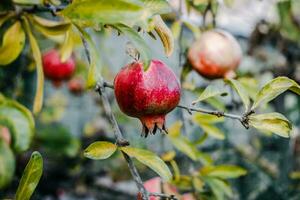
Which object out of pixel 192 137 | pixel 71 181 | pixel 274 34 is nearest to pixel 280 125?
pixel 192 137

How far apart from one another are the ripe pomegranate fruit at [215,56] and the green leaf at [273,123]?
0.97 ft

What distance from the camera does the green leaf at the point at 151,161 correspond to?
635 millimetres

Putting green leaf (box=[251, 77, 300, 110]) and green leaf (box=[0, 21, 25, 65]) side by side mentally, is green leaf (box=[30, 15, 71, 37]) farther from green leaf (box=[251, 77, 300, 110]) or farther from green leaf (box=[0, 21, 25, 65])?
green leaf (box=[251, 77, 300, 110])

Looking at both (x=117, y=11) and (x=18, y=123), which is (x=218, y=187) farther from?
(x=117, y=11)

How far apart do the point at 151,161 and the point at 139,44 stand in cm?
20

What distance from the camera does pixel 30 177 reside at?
23.9 inches

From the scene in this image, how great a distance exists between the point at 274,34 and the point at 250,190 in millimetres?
662

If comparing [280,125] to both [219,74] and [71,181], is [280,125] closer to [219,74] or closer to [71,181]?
[219,74]

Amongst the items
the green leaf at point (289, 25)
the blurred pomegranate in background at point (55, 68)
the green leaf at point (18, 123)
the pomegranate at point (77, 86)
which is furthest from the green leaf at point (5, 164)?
the pomegranate at point (77, 86)

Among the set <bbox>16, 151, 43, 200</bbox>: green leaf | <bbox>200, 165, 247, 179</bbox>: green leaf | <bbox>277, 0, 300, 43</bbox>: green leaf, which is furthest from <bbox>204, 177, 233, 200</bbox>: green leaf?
<bbox>277, 0, 300, 43</bbox>: green leaf

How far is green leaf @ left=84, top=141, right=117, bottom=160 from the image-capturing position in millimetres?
623

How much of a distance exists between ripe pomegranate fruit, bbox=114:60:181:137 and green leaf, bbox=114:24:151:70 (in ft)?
0.26

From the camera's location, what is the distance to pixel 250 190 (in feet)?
4.31

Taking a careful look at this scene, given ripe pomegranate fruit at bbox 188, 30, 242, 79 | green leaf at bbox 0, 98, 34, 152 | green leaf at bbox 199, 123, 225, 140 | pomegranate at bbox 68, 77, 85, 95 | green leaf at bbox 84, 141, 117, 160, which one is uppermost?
ripe pomegranate fruit at bbox 188, 30, 242, 79
